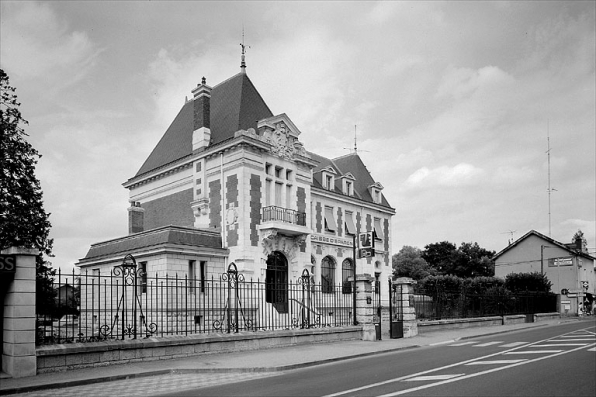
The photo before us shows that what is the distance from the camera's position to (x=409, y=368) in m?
12.7

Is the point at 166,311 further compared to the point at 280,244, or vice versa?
the point at 280,244

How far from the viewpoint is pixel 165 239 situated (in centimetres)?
2552

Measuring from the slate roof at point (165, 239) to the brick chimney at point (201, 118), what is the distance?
5278 millimetres

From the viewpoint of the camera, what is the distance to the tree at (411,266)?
7288 centimetres

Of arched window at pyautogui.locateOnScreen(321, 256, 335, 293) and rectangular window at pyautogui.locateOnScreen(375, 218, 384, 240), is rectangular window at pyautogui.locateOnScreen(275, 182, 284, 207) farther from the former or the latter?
rectangular window at pyautogui.locateOnScreen(375, 218, 384, 240)

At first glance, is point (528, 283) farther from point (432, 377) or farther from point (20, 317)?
point (20, 317)

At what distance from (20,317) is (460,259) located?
72814mm

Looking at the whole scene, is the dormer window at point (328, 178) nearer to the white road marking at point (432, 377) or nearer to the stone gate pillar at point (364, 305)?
the stone gate pillar at point (364, 305)

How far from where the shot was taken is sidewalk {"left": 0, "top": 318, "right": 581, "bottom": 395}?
11.0 meters

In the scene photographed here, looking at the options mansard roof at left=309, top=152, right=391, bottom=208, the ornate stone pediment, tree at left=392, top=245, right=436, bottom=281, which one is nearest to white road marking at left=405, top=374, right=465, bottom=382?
the ornate stone pediment

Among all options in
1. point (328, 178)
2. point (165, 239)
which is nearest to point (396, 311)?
point (165, 239)

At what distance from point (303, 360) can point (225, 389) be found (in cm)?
431

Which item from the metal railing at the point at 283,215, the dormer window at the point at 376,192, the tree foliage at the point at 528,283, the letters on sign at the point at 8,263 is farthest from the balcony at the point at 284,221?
the tree foliage at the point at 528,283

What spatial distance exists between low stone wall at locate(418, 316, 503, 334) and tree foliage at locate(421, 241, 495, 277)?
44792 mm
